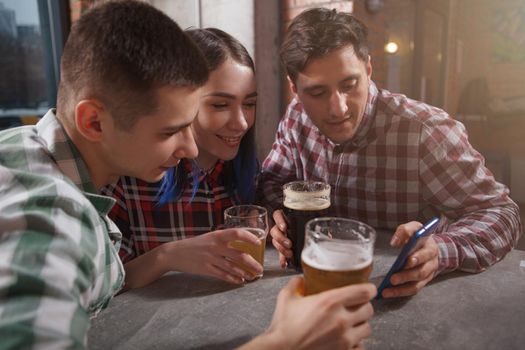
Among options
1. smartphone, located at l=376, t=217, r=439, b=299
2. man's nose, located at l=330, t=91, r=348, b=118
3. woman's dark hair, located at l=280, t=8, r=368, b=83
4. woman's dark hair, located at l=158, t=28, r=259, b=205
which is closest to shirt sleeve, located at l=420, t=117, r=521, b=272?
smartphone, located at l=376, t=217, r=439, b=299

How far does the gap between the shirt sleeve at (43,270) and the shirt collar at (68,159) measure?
19cm

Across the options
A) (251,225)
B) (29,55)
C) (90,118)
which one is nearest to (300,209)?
(251,225)

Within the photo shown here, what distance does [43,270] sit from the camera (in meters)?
0.59

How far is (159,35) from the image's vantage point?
0.96 m

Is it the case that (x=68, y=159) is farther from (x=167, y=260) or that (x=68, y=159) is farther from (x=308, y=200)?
(x=308, y=200)

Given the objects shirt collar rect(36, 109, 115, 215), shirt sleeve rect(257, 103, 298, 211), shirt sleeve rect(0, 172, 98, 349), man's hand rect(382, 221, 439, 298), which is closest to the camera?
shirt sleeve rect(0, 172, 98, 349)

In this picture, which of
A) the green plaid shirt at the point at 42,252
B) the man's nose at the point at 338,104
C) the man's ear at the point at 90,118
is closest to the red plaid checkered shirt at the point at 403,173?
the man's nose at the point at 338,104

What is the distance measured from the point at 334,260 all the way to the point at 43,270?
0.47 metres

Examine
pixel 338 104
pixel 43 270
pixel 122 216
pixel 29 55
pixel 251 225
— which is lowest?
pixel 122 216

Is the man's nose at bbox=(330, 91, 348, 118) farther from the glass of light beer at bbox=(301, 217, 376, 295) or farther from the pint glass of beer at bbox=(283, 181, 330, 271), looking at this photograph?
the glass of light beer at bbox=(301, 217, 376, 295)

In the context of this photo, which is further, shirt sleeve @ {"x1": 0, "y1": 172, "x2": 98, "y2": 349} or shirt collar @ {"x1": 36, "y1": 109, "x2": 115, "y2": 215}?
shirt collar @ {"x1": 36, "y1": 109, "x2": 115, "y2": 215}

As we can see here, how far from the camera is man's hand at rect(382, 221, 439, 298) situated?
999 mm

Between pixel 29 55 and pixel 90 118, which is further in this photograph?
pixel 29 55

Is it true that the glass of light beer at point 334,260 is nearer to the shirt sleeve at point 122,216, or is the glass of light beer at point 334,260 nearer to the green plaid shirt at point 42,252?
the green plaid shirt at point 42,252
